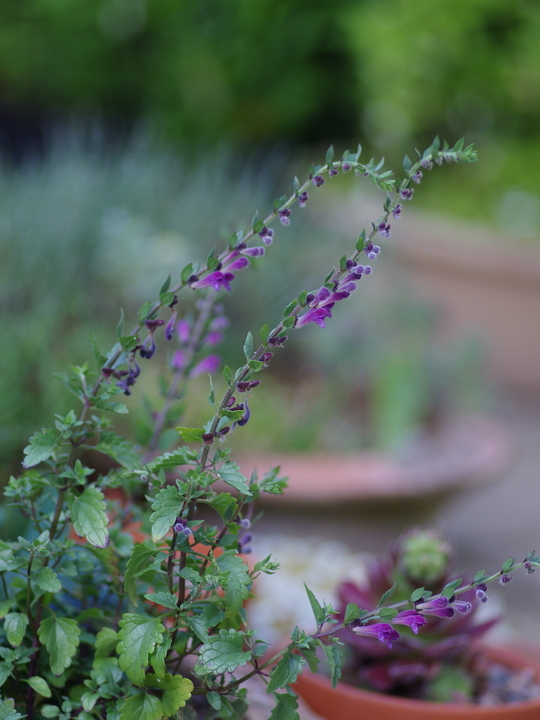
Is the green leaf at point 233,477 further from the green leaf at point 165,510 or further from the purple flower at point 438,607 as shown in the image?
the purple flower at point 438,607

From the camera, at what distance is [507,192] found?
5.16 meters

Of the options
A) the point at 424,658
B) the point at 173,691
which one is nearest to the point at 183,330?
the point at 173,691

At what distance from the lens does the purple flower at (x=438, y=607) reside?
0.58 metres

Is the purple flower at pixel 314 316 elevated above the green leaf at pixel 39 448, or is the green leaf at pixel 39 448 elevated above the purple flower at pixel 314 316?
the purple flower at pixel 314 316

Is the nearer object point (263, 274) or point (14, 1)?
point (263, 274)

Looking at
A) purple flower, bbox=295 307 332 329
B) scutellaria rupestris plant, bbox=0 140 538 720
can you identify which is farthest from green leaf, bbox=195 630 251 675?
purple flower, bbox=295 307 332 329

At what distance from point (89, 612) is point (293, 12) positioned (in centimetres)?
560

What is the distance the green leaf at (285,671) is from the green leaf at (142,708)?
8cm

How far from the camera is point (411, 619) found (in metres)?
0.59

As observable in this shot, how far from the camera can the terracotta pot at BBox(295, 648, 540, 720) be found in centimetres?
81

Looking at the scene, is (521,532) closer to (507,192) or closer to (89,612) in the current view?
(89,612)

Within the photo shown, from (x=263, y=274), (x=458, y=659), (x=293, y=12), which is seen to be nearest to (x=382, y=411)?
(x=263, y=274)

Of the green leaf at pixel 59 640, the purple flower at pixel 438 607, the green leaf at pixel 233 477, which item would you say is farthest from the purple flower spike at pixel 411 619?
the green leaf at pixel 59 640

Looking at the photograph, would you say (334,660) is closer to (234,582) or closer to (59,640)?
(234,582)
